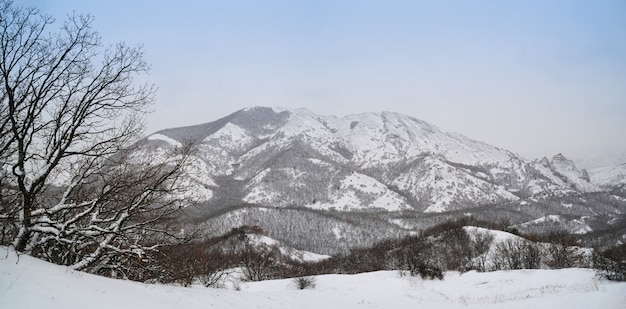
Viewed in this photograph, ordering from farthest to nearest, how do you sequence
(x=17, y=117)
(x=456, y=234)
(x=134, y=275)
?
(x=456, y=234) → (x=134, y=275) → (x=17, y=117)

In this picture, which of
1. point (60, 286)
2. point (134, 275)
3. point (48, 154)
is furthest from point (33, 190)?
point (134, 275)

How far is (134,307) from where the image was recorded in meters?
9.68

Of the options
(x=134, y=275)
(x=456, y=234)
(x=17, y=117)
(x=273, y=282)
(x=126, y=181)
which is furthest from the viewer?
(x=456, y=234)

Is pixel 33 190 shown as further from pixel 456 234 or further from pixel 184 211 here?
pixel 456 234

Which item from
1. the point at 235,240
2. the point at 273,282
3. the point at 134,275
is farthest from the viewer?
the point at 235,240

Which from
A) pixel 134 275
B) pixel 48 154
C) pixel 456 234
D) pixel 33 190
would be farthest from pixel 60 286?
pixel 456 234

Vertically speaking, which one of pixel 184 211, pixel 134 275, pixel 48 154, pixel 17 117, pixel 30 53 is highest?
pixel 30 53

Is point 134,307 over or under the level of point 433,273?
over

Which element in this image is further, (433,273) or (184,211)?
(433,273)

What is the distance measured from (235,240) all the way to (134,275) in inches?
4986

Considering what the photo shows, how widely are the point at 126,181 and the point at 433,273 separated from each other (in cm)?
5772

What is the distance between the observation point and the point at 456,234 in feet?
414

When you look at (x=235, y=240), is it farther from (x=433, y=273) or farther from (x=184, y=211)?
(x=184, y=211)

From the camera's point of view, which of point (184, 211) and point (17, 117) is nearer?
point (17, 117)
